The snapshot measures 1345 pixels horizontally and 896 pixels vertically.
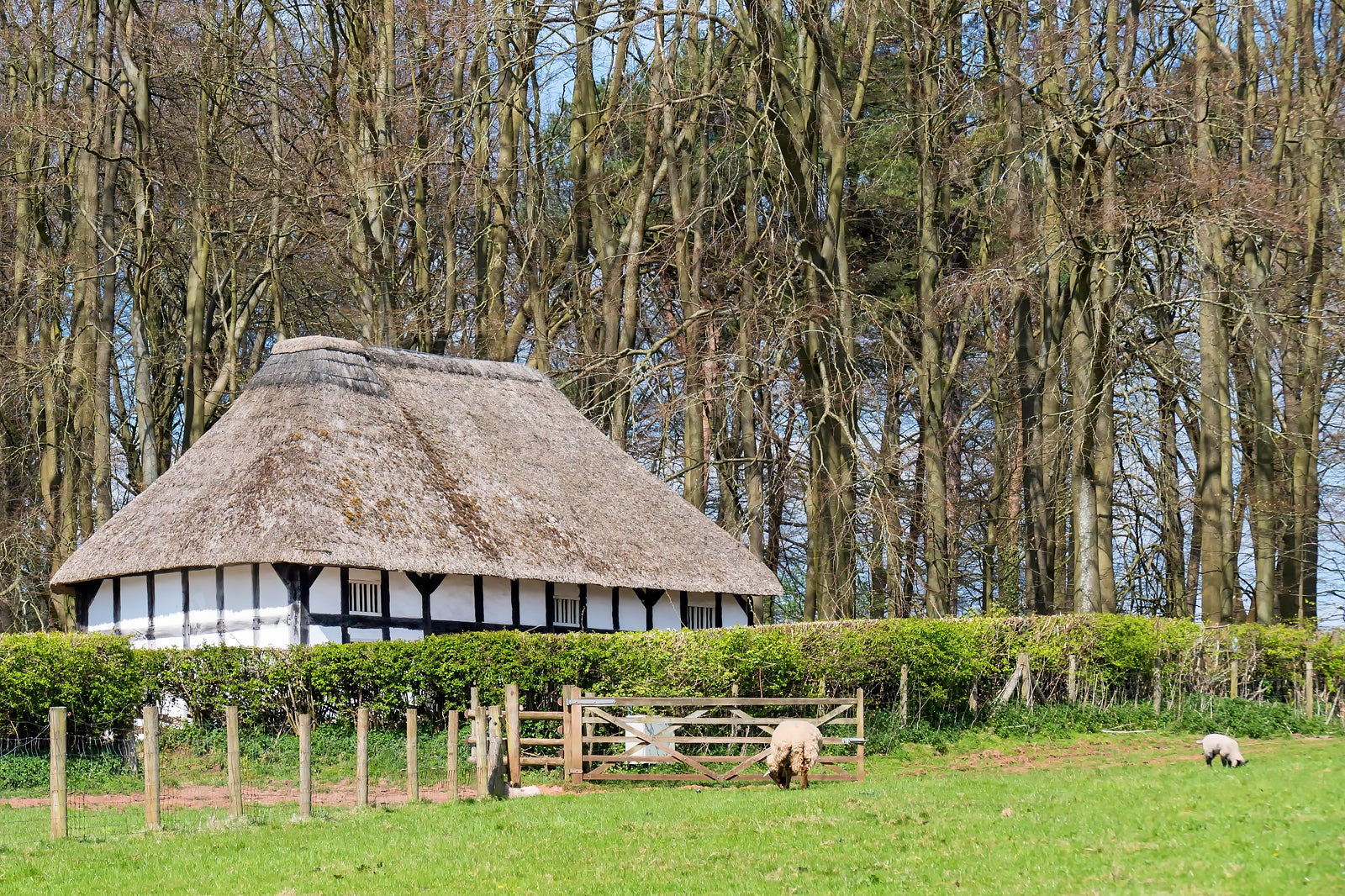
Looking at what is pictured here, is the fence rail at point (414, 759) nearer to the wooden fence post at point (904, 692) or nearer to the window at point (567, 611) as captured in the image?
the wooden fence post at point (904, 692)

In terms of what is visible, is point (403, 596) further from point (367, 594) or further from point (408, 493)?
point (408, 493)

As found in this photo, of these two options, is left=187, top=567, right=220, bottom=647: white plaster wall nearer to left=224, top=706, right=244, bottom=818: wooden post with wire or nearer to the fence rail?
the fence rail

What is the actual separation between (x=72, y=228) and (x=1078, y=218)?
21020mm

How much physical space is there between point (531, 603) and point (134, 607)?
251 inches

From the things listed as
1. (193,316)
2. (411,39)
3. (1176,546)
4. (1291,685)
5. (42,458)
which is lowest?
(1291,685)

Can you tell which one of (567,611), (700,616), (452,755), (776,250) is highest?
(776,250)

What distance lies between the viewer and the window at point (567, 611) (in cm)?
2600

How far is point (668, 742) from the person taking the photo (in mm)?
17766

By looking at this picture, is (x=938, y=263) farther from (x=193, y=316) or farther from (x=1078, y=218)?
(x=193, y=316)

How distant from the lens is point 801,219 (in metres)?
25.8

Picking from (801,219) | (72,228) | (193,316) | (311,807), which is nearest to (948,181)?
(801,219)

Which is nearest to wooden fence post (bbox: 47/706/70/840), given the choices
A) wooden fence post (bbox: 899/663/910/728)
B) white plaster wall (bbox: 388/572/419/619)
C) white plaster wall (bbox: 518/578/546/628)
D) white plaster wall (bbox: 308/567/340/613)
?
white plaster wall (bbox: 308/567/340/613)

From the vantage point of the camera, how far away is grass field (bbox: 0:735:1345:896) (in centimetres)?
1061

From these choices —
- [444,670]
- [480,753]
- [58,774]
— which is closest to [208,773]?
[444,670]
